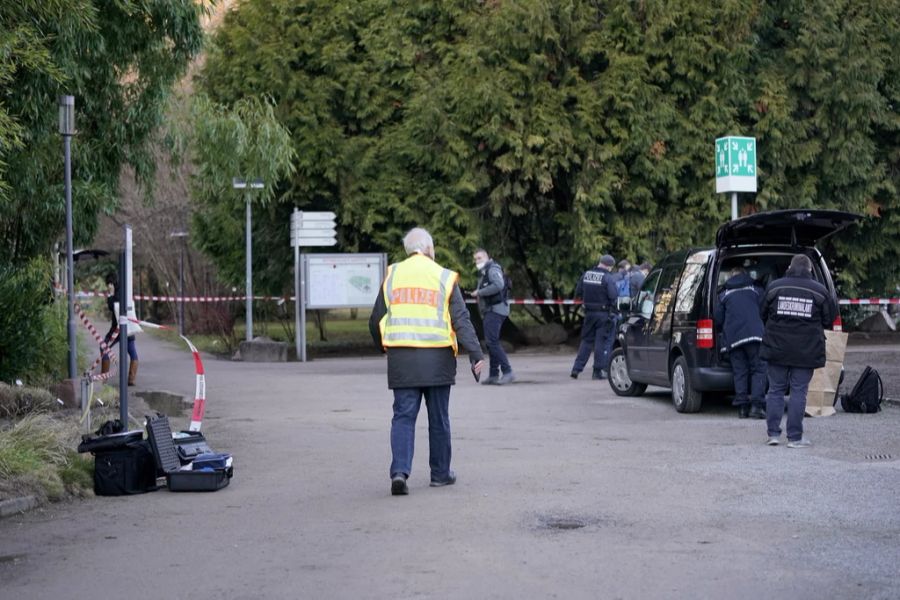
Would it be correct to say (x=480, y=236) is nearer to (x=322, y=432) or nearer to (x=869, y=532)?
(x=322, y=432)

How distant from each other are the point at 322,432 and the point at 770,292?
4870 mm

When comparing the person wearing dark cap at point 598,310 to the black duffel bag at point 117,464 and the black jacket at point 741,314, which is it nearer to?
the black jacket at point 741,314

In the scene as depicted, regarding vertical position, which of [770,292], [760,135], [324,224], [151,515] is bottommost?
[151,515]

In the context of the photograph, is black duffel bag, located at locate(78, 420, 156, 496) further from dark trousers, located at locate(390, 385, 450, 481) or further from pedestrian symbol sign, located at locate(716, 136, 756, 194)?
pedestrian symbol sign, located at locate(716, 136, 756, 194)

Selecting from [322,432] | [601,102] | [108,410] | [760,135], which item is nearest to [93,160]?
[108,410]

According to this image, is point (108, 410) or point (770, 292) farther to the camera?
point (108, 410)

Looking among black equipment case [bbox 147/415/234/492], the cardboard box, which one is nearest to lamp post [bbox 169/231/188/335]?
the cardboard box

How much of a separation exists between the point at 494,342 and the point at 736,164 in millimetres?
5184

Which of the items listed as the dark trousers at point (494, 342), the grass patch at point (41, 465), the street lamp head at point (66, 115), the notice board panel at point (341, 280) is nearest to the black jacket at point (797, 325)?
the grass patch at point (41, 465)

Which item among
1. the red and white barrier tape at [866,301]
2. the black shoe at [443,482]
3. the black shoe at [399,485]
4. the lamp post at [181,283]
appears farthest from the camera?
the lamp post at [181,283]

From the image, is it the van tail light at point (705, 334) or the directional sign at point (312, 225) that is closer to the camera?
the van tail light at point (705, 334)

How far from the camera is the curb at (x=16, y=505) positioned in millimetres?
9320

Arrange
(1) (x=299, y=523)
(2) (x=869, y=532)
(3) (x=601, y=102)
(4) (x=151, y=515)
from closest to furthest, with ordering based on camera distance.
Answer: (2) (x=869, y=532)
(1) (x=299, y=523)
(4) (x=151, y=515)
(3) (x=601, y=102)

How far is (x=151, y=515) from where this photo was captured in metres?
9.38
